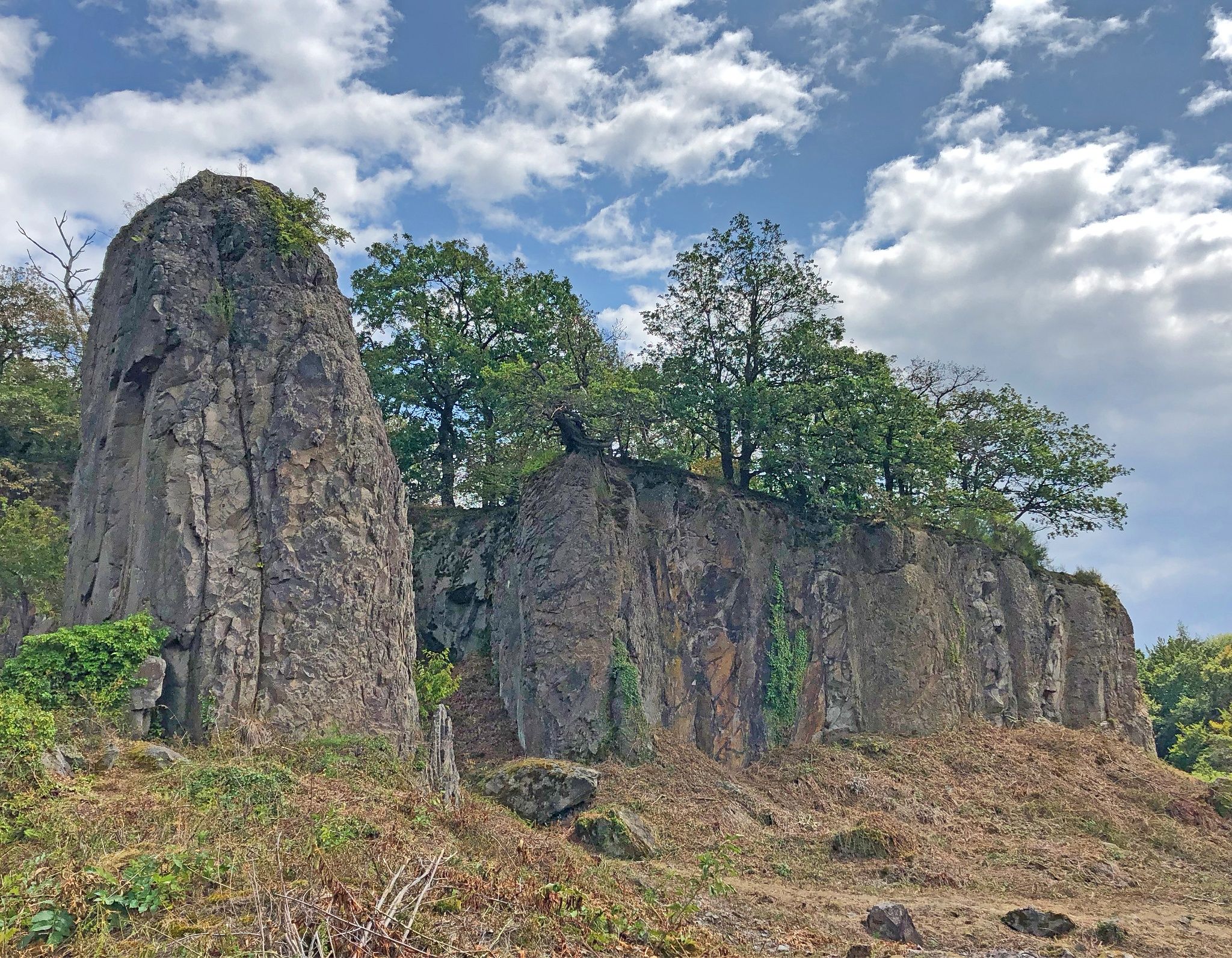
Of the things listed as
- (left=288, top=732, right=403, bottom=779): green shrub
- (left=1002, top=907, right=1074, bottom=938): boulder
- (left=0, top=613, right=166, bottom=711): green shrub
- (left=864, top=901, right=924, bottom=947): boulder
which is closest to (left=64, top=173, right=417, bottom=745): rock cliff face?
(left=288, top=732, right=403, bottom=779): green shrub

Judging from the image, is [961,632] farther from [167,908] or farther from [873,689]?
[167,908]

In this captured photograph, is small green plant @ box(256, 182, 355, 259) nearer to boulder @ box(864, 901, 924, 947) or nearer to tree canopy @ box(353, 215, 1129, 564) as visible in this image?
tree canopy @ box(353, 215, 1129, 564)

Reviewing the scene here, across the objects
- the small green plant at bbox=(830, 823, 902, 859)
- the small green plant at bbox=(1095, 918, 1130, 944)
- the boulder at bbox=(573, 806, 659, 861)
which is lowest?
the small green plant at bbox=(1095, 918, 1130, 944)

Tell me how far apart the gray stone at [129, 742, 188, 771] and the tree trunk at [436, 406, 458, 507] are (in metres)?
16.4

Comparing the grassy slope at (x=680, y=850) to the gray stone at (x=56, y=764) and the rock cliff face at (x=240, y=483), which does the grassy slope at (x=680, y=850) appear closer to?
the gray stone at (x=56, y=764)

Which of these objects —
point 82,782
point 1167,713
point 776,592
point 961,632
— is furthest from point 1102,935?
point 1167,713

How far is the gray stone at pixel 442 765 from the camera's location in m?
13.7

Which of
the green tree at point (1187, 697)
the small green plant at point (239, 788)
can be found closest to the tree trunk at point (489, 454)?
the small green plant at point (239, 788)

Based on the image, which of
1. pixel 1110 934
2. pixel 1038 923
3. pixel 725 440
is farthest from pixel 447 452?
pixel 1110 934

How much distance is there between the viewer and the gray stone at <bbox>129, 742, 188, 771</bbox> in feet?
35.7

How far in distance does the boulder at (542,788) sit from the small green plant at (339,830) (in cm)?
604

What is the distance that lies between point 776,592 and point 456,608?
911 centimetres

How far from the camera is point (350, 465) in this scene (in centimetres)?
1508

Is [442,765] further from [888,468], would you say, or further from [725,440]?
[888,468]
